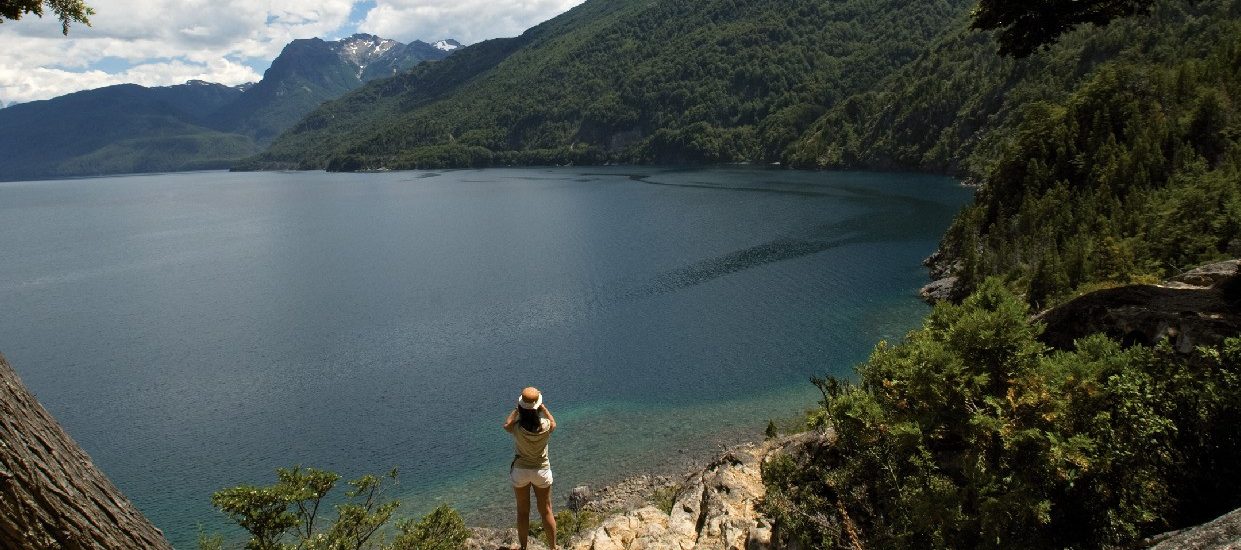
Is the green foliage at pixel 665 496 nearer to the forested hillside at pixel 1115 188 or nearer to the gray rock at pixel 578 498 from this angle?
the gray rock at pixel 578 498

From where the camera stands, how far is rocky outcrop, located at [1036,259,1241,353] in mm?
12781

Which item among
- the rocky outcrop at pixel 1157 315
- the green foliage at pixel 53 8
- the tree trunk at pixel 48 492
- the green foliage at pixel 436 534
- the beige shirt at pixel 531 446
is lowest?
the green foliage at pixel 436 534

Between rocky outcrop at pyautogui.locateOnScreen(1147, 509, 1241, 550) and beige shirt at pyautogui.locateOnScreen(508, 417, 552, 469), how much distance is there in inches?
354

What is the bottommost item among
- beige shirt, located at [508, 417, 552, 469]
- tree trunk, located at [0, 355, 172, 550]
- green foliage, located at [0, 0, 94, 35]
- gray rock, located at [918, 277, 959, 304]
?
gray rock, located at [918, 277, 959, 304]

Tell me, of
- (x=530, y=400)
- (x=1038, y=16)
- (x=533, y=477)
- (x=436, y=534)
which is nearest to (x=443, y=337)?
(x=436, y=534)

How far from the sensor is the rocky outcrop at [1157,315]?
12.8 meters

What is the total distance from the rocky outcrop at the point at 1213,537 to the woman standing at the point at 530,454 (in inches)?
354

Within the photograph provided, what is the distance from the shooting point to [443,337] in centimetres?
5397

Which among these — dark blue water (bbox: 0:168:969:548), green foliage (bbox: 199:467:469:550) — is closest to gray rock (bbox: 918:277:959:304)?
dark blue water (bbox: 0:168:969:548)

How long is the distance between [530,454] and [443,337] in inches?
1705

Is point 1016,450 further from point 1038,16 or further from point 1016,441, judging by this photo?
point 1038,16

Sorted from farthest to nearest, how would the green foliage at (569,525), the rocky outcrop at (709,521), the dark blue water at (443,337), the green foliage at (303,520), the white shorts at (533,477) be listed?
the dark blue water at (443,337), the green foliage at (569,525), the rocky outcrop at (709,521), the green foliage at (303,520), the white shorts at (533,477)

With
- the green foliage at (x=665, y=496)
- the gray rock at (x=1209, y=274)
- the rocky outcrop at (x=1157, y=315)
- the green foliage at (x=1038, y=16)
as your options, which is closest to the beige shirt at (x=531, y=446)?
the green foliage at (x=665, y=496)

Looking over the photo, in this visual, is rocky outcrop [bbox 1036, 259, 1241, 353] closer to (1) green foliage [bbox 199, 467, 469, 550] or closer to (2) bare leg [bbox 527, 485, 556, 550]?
(2) bare leg [bbox 527, 485, 556, 550]
